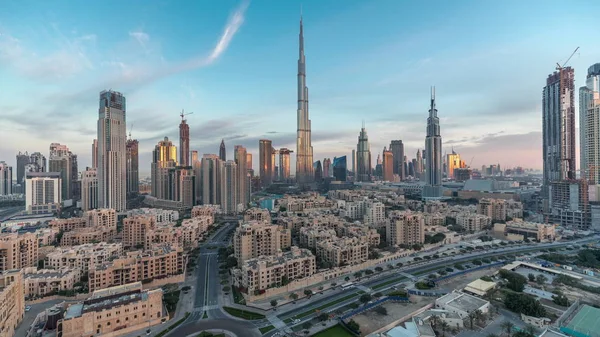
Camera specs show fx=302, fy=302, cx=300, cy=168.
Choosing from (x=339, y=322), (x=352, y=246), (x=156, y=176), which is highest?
(x=156, y=176)

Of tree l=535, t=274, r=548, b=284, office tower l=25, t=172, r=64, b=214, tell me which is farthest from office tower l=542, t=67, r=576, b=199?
office tower l=25, t=172, r=64, b=214

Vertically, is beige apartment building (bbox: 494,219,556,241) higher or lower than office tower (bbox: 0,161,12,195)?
lower

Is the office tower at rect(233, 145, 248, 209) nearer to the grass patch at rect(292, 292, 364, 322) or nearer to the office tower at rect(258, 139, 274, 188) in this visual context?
the grass patch at rect(292, 292, 364, 322)

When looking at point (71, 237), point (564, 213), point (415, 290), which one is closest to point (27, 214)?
point (71, 237)

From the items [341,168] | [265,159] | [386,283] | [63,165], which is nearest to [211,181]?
[63,165]

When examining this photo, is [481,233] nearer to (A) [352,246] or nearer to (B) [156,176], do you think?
(A) [352,246]

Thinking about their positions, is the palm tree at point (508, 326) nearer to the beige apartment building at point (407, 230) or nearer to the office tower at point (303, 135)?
the beige apartment building at point (407, 230)
